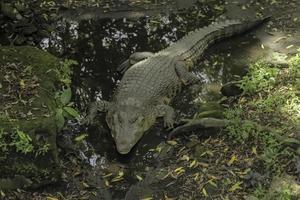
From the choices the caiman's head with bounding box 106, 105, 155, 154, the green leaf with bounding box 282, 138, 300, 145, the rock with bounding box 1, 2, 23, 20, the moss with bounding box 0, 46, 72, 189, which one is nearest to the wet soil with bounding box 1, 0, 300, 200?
the caiman's head with bounding box 106, 105, 155, 154

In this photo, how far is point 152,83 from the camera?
6965 millimetres

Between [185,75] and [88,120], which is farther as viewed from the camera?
[185,75]

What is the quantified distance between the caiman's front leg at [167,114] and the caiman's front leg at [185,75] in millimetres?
721

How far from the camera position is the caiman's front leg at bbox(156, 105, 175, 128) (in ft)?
20.9

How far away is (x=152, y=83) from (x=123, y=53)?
116cm

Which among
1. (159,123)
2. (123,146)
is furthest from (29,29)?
(123,146)

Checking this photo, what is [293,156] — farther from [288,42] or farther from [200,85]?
[288,42]

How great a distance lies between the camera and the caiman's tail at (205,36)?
7654mm

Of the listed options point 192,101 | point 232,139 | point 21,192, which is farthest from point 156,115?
point 21,192

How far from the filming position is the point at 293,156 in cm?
551

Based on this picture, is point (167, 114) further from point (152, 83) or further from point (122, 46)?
point (122, 46)

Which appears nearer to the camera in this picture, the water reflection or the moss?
the moss

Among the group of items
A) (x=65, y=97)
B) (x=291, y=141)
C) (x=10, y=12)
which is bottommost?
(x=291, y=141)

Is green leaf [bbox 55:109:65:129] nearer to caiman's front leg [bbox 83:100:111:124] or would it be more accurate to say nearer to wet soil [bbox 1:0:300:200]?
wet soil [bbox 1:0:300:200]
